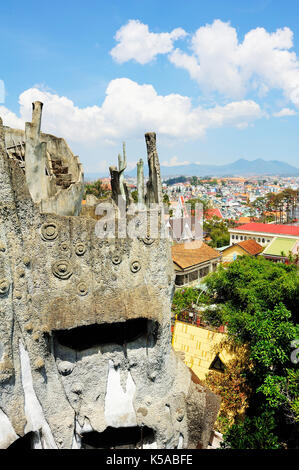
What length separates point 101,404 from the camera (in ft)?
26.2

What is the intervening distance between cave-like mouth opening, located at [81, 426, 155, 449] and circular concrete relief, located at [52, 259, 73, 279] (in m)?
4.13

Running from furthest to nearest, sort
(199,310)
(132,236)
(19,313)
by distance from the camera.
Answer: (199,310)
(132,236)
(19,313)

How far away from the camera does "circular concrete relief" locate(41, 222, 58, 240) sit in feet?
23.0

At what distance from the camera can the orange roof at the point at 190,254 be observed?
91.4 feet

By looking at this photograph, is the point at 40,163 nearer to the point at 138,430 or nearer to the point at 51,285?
the point at 51,285

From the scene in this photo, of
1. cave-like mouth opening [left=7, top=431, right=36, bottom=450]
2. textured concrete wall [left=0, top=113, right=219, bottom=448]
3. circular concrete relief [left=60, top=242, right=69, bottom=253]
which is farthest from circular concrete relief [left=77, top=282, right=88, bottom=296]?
cave-like mouth opening [left=7, top=431, right=36, bottom=450]

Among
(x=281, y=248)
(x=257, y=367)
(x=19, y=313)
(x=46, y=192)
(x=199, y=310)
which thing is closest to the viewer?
(x=19, y=313)

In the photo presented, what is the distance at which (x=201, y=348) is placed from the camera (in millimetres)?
14648

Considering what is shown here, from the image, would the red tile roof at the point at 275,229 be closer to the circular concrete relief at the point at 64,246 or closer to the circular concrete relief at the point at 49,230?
the circular concrete relief at the point at 64,246

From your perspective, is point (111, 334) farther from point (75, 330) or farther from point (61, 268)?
point (61, 268)

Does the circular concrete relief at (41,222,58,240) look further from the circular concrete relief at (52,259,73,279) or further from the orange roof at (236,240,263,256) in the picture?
the orange roof at (236,240,263,256)

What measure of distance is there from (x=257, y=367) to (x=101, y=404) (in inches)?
261

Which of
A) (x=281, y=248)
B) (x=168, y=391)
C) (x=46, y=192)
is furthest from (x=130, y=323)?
(x=281, y=248)

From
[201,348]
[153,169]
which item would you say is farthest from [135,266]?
[201,348]
